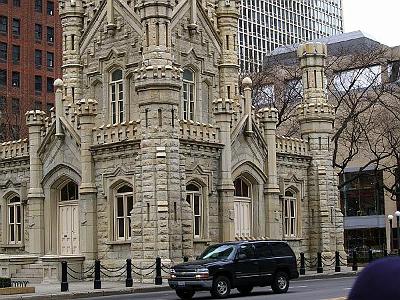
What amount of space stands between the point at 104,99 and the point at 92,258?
722 centimetres

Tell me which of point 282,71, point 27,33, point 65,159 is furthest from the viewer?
point 27,33

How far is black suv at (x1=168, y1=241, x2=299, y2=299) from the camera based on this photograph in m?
20.8

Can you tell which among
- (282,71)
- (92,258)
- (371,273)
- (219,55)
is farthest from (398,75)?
(371,273)

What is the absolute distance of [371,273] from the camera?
7.31ft

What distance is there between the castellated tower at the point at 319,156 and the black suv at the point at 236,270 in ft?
47.1

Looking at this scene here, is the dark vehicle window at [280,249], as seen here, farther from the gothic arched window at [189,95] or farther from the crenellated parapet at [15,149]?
the crenellated parapet at [15,149]

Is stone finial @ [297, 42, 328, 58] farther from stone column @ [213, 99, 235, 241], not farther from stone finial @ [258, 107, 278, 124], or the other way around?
stone column @ [213, 99, 235, 241]

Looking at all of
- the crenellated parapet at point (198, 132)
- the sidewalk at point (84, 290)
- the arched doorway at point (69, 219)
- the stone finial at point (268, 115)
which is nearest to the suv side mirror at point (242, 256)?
the sidewalk at point (84, 290)

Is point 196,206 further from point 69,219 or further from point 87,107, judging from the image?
point 87,107

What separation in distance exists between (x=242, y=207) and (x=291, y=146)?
4670 millimetres

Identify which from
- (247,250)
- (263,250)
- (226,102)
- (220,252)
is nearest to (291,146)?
(226,102)

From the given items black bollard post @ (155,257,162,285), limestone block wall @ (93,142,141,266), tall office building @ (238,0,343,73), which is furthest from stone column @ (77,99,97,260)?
tall office building @ (238,0,343,73)

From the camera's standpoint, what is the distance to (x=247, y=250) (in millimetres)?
22109

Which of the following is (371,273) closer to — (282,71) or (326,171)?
(326,171)
